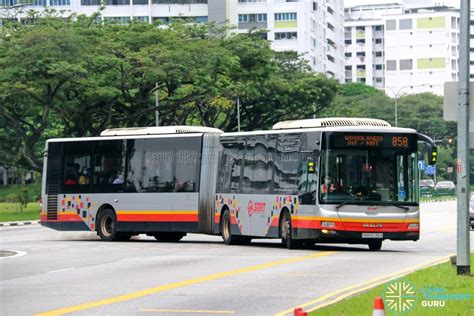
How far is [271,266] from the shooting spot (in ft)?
76.7

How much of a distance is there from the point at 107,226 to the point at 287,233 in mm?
7665

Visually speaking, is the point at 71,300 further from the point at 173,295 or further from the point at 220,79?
the point at 220,79

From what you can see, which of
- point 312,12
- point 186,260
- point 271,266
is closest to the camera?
point 271,266

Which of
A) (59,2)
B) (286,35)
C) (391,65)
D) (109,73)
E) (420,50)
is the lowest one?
(109,73)

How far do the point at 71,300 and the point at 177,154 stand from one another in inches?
666

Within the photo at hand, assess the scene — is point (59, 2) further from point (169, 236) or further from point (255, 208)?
point (255, 208)

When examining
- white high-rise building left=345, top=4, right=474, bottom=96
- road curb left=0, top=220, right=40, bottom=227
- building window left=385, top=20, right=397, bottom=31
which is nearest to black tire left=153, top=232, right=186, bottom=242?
road curb left=0, top=220, right=40, bottom=227

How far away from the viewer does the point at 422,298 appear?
51.1 feet

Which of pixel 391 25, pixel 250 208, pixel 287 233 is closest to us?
pixel 287 233

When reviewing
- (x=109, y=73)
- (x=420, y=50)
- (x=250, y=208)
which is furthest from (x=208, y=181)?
(x=420, y=50)

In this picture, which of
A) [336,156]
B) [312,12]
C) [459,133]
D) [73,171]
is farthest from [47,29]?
[312,12]

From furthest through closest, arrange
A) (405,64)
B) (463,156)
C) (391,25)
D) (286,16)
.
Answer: (391,25)
(405,64)
(286,16)
(463,156)

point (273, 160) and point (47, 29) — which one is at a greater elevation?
point (47, 29)

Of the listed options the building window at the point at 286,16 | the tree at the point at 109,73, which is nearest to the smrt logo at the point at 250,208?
the tree at the point at 109,73
